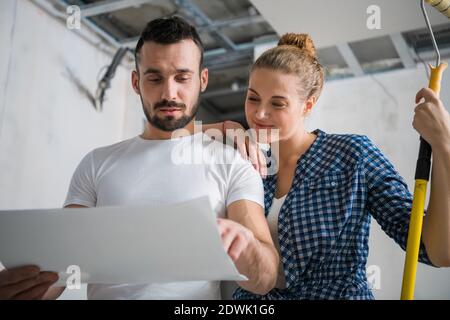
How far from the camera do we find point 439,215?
3.51 feet

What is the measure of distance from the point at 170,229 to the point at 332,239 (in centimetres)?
54

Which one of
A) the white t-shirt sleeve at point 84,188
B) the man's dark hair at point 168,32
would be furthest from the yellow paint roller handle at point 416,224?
the white t-shirt sleeve at point 84,188

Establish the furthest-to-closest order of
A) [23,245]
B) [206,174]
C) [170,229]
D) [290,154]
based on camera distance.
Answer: [290,154], [206,174], [23,245], [170,229]

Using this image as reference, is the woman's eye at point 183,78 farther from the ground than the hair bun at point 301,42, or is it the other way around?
the hair bun at point 301,42

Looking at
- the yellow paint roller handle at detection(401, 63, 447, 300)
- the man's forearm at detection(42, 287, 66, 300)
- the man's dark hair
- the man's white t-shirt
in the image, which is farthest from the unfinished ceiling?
the man's forearm at detection(42, 287, 66, 300)

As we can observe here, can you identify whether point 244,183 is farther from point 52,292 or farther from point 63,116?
point 63,116

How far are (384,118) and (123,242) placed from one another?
127 inches

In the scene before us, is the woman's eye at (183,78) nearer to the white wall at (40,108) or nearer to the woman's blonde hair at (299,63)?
the woman's blonde hair at (299,63)

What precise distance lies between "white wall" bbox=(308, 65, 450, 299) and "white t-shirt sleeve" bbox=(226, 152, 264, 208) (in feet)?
7.55

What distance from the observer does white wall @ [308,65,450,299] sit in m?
3.33

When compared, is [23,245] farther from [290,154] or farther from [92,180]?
[290,154]

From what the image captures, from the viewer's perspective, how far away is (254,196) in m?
1.25

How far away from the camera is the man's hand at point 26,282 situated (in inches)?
38.0

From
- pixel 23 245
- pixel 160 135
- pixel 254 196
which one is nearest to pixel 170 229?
pixel 23 245
